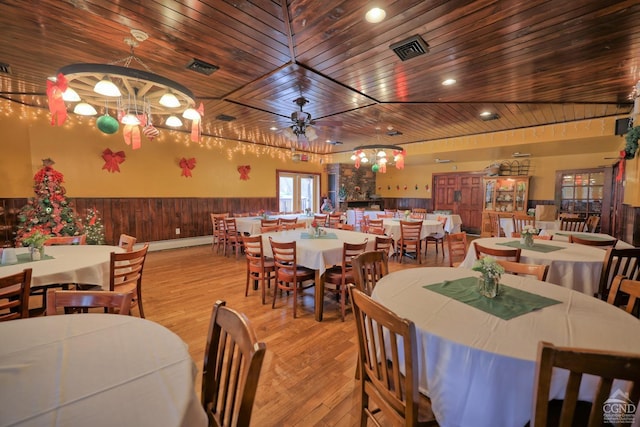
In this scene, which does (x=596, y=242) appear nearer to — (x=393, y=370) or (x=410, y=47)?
(x=410, y=47)

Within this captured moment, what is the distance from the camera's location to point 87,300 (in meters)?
1.45

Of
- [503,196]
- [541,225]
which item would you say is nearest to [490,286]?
[541,225]

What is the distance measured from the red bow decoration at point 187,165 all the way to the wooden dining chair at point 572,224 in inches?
334

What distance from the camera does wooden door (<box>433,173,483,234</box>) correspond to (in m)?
9.22

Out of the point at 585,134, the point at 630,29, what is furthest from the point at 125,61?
the point at 585,134

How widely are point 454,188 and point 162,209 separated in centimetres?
919

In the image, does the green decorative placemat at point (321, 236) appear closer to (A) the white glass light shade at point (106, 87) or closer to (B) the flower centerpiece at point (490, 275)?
(B) the flower centerpiece at point (490, 275)

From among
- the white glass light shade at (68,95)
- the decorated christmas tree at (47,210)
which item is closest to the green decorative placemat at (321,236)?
the white glass light shade at (68,95)

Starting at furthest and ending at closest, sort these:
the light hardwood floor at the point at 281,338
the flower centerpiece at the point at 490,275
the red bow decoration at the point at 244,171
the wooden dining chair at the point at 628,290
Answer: the red bow decoration at the point at 244,171 < the light hardwood floor at the point at 281,338 < the flower centerpiece at the point at 490,275 < the wooden dining chair at the point at 628,290

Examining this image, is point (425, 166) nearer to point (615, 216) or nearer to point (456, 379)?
point (615, 216)

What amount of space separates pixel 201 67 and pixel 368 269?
2.99 m

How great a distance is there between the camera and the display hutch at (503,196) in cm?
817

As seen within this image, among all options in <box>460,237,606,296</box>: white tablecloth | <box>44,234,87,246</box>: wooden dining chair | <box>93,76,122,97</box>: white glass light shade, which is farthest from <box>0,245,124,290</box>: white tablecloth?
<box>460,237,606,296</box>: white tablecloth

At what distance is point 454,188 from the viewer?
9.76 meters
